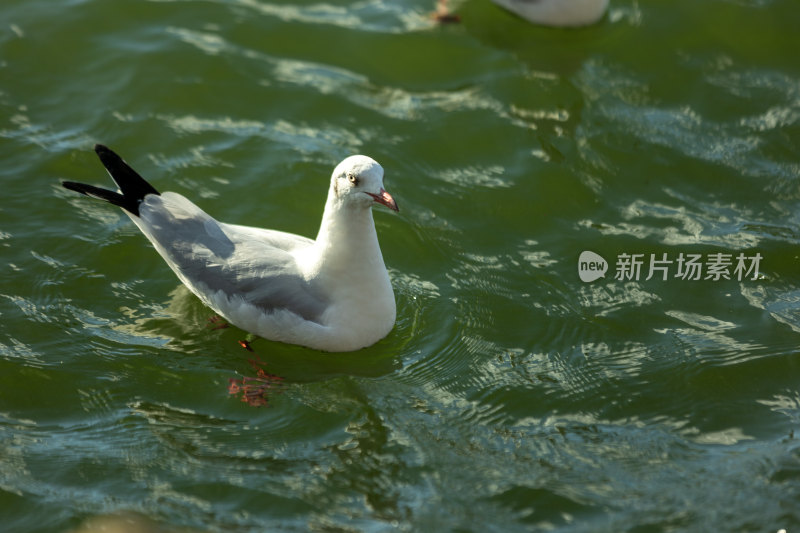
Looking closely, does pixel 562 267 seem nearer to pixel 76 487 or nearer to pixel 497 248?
pixel 497 248

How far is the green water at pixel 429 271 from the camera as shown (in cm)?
546

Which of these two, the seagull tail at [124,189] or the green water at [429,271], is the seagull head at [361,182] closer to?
the green water at [429,271]

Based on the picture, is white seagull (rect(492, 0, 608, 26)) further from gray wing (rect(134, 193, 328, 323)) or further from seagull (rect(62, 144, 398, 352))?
seagull (rect(62, 144, 398, 352))

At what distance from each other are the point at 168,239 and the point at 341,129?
9.05 ft

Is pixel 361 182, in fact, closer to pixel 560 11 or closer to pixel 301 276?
pixel 301 276

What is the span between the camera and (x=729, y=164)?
8492 millimetres

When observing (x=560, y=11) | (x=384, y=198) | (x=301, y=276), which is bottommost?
(x=301, y=276)

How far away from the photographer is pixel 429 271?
7.36 m

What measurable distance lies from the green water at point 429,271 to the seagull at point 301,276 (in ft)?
0.94

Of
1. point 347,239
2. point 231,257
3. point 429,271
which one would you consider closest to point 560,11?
point 429,271

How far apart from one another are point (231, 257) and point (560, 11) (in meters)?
5.61

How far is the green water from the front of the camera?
5457 mm

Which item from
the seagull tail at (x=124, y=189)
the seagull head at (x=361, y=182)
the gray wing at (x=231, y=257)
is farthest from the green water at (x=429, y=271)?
the seagull head at (x=361, y=182)

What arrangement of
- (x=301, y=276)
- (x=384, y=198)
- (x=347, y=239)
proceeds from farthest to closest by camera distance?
(x=301, y=276) < (x=347, y=239) < (x=384, y=198)
